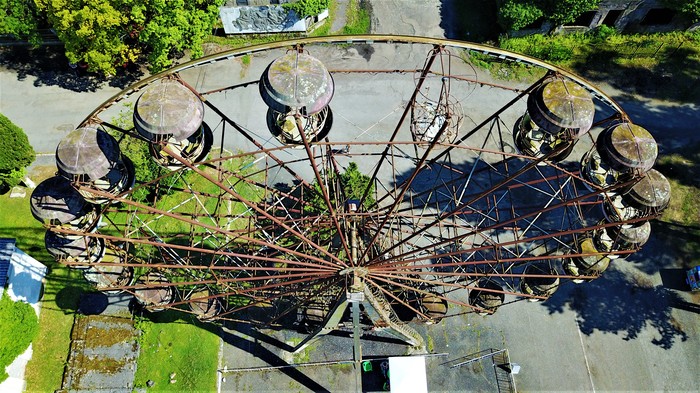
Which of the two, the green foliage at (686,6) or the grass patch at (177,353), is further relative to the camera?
the green foliage at (686,6)

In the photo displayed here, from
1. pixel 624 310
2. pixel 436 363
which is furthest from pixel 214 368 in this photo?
pixel 624 310

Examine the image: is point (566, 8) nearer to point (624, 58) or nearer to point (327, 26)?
point (624, 58)

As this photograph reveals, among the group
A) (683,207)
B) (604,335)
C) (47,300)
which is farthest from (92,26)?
(683,207)

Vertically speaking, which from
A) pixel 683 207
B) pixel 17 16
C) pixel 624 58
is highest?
pixel 17 16

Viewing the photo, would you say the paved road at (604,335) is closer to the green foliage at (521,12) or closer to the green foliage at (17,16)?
the green foliage at (521,12)

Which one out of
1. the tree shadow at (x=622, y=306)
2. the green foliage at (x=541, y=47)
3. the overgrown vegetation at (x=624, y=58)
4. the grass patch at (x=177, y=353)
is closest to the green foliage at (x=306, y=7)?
the overgrown vegetation at (x=624, y=58)

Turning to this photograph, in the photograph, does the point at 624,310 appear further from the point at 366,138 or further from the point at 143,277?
the point at 143,277
